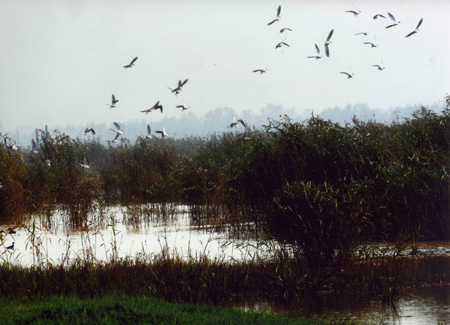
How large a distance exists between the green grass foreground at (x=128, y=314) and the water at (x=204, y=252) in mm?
816

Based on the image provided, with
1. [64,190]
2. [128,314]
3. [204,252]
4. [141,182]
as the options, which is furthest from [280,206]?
[141,182]

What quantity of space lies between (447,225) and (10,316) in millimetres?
8229

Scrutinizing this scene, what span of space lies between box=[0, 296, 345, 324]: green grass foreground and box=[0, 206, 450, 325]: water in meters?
0.82

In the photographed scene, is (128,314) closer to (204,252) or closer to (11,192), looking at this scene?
(204,252)

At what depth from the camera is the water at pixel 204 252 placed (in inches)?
259

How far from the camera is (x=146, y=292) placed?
7.18 meters

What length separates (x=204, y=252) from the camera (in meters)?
7.64

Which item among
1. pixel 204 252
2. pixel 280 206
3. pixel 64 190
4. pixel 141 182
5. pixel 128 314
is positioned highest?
pixel 141 182

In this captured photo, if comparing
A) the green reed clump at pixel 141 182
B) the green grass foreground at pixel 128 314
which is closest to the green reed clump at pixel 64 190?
the green reed clump at pixel 141 182

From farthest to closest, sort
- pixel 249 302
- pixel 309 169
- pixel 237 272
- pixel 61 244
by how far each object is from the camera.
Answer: pixel 61 244 < pixel 309 169 < pixel 237 272 < pixel 249 302

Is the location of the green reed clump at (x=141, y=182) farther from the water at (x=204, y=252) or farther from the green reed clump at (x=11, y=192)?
the green reed clump at (x=11, y=192)

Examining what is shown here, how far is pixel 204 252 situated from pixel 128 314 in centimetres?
216

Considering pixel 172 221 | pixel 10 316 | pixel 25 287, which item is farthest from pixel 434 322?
pixel 172 221

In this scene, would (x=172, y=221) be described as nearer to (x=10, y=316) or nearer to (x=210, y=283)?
(x=210, y=283)
